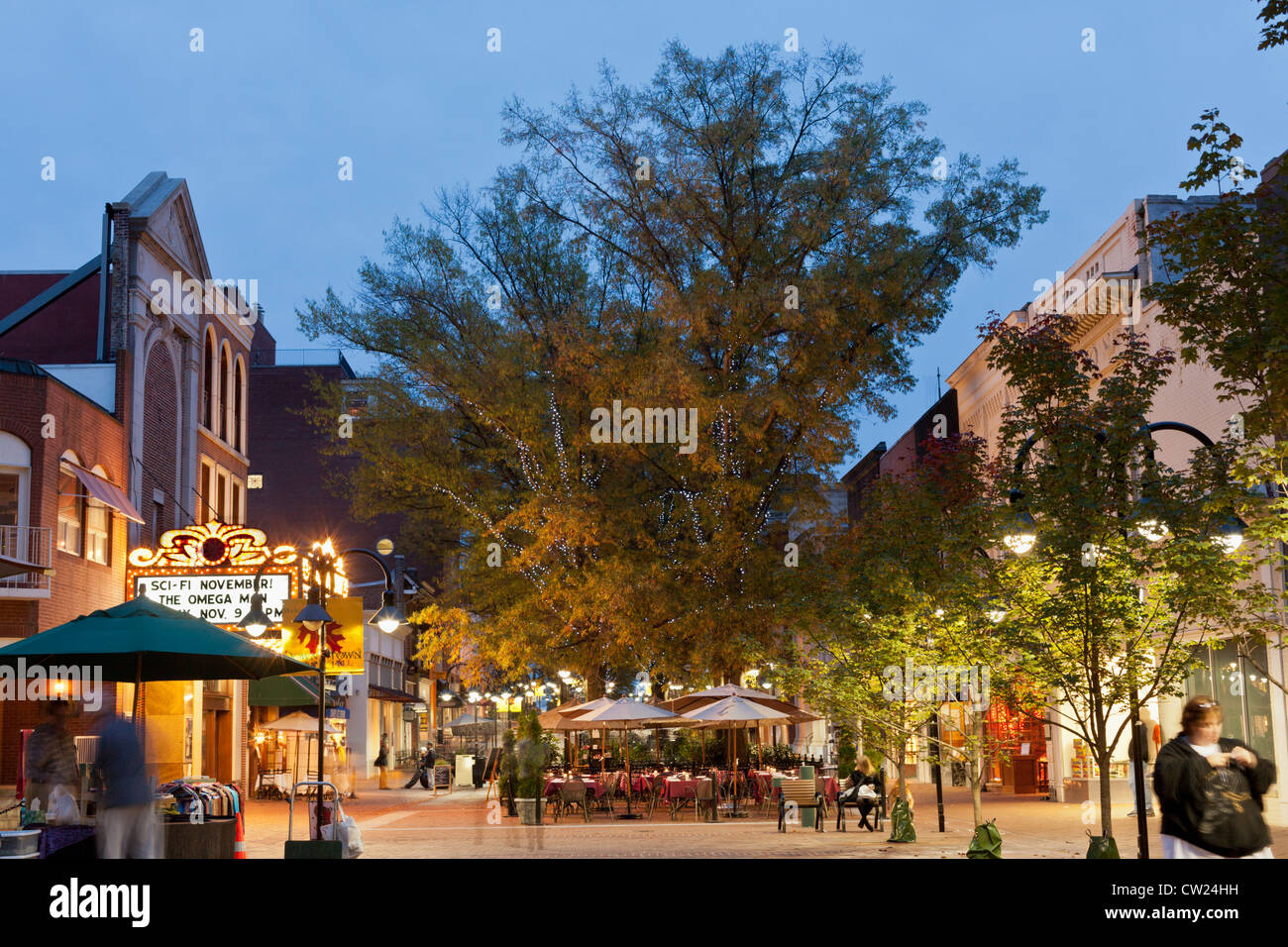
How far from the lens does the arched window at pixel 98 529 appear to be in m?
29.4

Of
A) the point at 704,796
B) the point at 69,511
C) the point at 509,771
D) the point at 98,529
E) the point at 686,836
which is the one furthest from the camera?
the point at 509,771

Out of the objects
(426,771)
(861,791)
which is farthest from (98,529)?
(426,771)

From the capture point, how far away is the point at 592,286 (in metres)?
39.5

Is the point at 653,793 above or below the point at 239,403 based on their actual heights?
below

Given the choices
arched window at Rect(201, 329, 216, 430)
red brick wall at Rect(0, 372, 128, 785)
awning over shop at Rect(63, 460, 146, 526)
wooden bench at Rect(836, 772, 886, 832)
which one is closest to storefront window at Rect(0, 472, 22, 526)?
red brick wall at Rect(0, 372, 128, 785)

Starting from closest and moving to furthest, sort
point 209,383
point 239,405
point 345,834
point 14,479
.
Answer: point 345,834 < point 14,479 < point 209,383 < point 239,405

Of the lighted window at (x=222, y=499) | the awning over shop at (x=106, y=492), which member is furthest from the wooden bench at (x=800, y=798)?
the lighted window at (x=222, y=499)

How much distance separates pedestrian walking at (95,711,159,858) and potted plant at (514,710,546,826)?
672 inches

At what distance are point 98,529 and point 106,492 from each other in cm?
117

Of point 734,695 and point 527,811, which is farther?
point 734,695

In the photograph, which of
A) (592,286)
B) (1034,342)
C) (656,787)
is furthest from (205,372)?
(1034,342)

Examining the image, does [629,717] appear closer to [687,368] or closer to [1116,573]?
[687,368]

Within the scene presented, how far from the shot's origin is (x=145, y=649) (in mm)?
13602

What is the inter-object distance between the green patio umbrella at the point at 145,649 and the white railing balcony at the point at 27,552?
12145 millimetres
